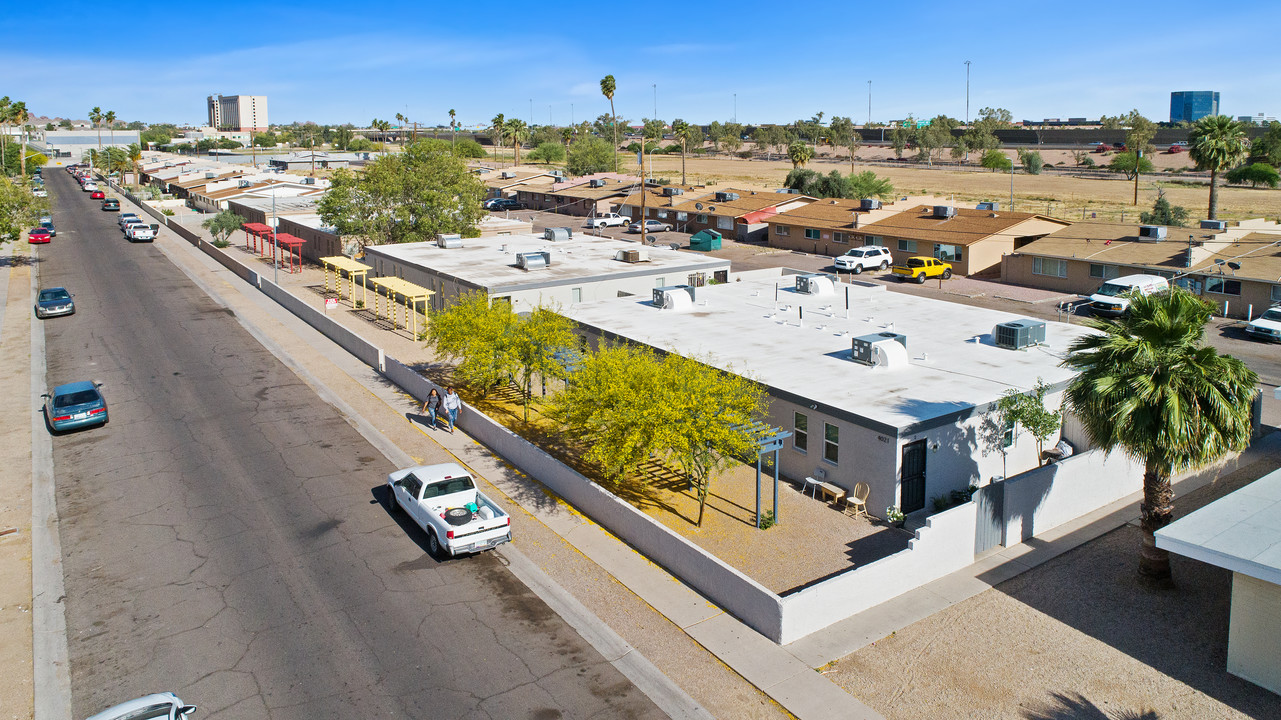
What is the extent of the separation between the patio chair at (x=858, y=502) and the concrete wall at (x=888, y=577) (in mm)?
3010

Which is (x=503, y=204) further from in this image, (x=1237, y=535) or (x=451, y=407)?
(x=1237, y=535)

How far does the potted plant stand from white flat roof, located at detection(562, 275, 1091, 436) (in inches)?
72.6

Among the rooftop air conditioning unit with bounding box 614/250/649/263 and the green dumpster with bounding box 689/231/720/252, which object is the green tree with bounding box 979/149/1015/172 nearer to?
the green dumpster with bounding box 689/231/720/252

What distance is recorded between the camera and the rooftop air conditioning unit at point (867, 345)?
85.3 ft

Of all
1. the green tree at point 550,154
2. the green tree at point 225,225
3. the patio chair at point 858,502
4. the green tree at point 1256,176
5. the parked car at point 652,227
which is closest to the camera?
the patio chair at point 858,502

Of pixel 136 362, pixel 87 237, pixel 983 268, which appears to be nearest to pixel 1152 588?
pixel 136 362

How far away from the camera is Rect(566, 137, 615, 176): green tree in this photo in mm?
126688

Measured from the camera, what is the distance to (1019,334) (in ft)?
90.8

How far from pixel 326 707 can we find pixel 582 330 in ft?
65.0

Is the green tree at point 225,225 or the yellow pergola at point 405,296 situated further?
the green tree at point 225,225

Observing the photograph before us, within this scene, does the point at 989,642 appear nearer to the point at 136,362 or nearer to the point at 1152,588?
the point at 1152,588

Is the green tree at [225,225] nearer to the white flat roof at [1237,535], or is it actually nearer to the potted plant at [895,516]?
the potted plant at [895,516]

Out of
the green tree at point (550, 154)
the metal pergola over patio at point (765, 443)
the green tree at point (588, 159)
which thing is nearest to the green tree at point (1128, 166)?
the green tree at point (588, 159)

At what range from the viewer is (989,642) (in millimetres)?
16109
